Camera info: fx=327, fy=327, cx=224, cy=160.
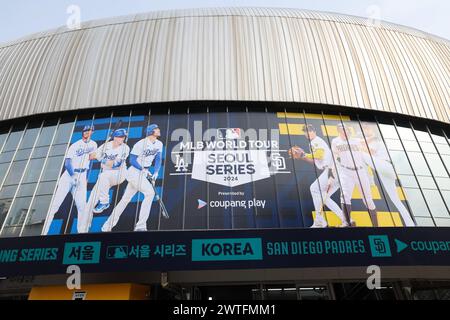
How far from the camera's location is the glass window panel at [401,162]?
47.4 ft

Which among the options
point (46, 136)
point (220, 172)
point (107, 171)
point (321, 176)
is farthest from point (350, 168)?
point (46, 136)

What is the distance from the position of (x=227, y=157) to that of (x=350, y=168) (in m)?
5.33

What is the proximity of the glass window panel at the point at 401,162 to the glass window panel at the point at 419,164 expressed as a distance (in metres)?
0.29

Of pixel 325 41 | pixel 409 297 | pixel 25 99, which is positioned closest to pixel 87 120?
pixel 25 99

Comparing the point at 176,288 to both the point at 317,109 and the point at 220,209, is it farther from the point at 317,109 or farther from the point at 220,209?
the point at 317,109

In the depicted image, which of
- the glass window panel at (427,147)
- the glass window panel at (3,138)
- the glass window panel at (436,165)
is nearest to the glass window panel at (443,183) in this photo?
the glass window panel at (436,165)

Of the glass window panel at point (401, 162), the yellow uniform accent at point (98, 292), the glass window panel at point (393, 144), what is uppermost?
the glass window panel at point (393, 144)

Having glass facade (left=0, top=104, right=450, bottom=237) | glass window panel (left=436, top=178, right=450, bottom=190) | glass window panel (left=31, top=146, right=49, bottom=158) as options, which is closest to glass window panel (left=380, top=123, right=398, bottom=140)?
glass facade (left=0, top=104, right=450, bottom=237)

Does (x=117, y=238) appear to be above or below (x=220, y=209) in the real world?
below

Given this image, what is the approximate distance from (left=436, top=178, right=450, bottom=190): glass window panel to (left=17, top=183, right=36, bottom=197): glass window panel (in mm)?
17742

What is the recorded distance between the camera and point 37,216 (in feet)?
43.5

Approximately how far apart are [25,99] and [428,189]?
65.0ft

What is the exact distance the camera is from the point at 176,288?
11.9 meters

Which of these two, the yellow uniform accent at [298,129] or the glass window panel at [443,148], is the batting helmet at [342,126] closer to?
the yellow uniform accent at [298,129]
